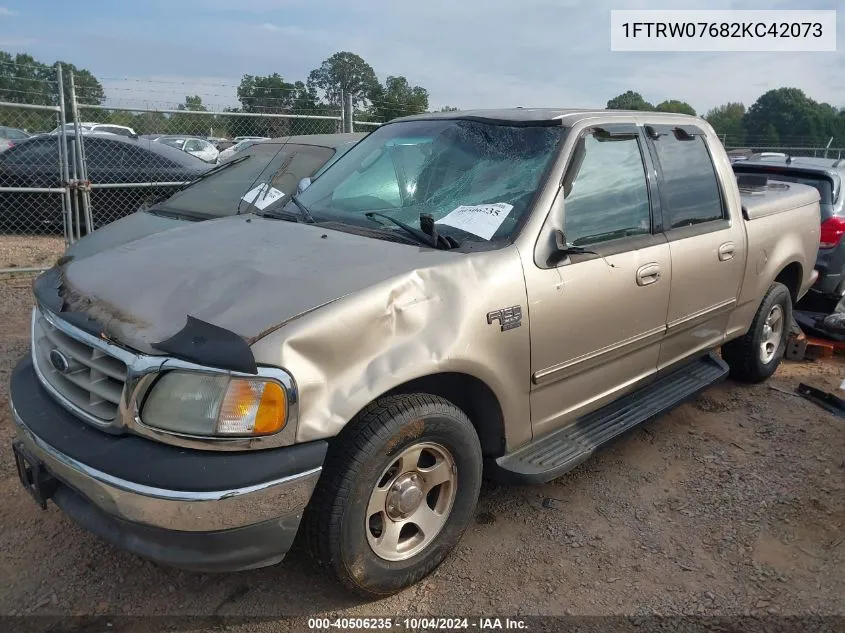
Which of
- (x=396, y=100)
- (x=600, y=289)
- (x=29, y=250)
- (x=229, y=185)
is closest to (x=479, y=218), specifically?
(x=600, y=289)

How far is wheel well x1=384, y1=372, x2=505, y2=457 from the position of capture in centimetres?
267

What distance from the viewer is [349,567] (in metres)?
2.40

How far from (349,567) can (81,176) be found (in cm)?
702

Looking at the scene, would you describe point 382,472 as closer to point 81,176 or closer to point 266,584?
point 266,584

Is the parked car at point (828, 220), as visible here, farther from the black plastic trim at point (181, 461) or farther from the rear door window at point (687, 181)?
the black plastic trim at point (181, 461)

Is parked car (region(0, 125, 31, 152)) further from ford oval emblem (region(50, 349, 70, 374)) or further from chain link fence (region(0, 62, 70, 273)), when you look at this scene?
ford oval emblem (region(50, 349, 70, 374))

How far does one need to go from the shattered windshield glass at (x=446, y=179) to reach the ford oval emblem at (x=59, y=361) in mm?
1327

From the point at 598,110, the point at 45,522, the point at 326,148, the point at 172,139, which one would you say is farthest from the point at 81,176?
the point at 172,139

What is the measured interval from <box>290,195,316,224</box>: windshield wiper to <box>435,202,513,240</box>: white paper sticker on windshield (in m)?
0.70

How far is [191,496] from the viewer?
204cm

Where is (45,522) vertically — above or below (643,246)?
below

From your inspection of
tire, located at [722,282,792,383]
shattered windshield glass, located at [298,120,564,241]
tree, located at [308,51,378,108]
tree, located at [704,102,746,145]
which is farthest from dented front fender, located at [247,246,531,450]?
tree, located at [704,102,746,145]

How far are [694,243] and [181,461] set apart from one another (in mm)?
2993

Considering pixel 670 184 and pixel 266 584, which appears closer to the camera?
pixel 266 584
